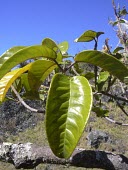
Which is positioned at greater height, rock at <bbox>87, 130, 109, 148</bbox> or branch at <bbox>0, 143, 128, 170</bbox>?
branch at <bbox>0, 143, 128, 170</bbox>

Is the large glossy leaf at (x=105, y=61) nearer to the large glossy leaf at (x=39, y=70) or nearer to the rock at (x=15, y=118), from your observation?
the large glossy leaf at (x=39, y=70)

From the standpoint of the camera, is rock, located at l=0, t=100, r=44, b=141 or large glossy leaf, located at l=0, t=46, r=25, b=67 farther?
rock, located at l=0, t=100, r=44, b=141

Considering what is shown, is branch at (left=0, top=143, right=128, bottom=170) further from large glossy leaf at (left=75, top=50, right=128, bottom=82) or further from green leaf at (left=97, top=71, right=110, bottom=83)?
large glossy leaf at (left=75, top=50, right=128, bottom=82)

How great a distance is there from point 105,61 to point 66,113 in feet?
0.37

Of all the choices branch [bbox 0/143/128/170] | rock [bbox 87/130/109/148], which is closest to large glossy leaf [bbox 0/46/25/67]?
branch [bbox 0/143/128/170]

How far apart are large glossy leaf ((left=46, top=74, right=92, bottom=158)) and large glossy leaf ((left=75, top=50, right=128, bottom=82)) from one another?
40 millimetres

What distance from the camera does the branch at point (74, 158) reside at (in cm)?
82

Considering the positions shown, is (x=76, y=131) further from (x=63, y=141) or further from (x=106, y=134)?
(x=106, y=134)

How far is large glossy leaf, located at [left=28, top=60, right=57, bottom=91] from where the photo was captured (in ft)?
1.92

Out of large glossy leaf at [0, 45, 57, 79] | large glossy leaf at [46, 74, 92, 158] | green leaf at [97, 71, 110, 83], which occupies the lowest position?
large glossy leaf at [46, 74, 92, 158]

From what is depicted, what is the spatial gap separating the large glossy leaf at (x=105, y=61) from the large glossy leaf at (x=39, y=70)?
68 millimetres

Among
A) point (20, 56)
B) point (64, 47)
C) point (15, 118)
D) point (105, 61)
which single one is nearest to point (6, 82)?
point (20, 56)

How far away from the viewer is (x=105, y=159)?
0.82 metres

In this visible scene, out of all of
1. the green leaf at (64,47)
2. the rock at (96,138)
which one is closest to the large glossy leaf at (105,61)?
the green leaf at (64,47)
